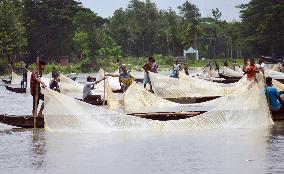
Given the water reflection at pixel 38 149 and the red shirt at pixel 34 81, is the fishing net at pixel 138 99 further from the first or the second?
the water reflection at pixel 38 149

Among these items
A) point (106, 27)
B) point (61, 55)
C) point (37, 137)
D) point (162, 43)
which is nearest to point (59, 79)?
point (37, 137)

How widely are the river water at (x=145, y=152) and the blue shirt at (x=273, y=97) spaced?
418mm

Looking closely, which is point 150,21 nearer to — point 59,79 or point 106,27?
point 106,27

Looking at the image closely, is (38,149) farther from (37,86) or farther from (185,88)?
(185,88)

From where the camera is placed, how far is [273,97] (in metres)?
16.9

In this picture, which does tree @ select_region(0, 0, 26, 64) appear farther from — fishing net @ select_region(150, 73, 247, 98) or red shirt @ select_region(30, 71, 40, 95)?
red shirt @ select_region(30, 71, 40, 95)

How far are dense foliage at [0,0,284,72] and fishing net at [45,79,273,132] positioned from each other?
36948 millimetres

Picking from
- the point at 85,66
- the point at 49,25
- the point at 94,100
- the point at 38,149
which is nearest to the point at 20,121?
the point at 38,149

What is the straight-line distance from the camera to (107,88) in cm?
2095

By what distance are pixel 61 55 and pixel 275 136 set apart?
283 ft

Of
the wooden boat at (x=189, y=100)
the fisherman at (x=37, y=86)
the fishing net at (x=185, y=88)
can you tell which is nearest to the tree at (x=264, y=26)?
the fishing net at (x=185, y=88)

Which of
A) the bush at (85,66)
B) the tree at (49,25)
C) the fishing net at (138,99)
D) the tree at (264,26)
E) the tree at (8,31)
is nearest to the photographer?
the fishing net at (138,99)

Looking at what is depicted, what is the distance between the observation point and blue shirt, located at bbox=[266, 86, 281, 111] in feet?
55.1

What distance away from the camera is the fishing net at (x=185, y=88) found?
24031mm
